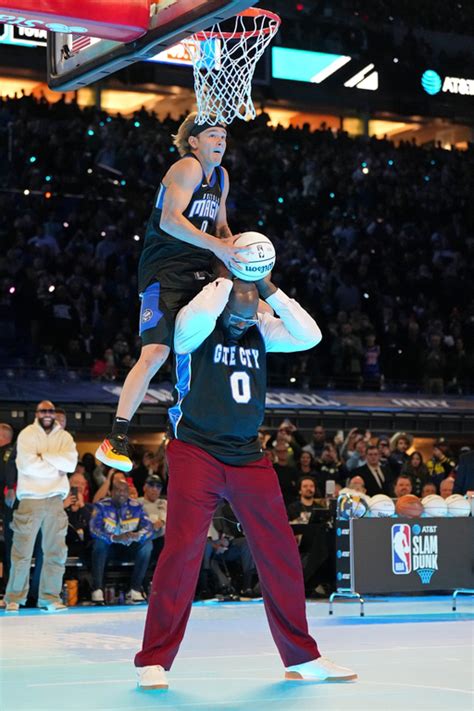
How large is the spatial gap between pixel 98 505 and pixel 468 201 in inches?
823

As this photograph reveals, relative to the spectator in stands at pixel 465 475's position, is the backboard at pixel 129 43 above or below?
above

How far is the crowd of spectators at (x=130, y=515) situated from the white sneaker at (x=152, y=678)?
498 centimetres

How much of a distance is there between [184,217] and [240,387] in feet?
3.28

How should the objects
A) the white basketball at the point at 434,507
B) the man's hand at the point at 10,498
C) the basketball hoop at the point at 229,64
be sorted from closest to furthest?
the basketball hoop at the point at 229,64 < the white basketball at the point at 434,507 < the man's hand at the point at 10,498

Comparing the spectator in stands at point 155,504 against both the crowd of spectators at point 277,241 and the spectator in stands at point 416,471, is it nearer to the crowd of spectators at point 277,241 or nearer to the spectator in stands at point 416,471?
the spectator in stands at point 416,471

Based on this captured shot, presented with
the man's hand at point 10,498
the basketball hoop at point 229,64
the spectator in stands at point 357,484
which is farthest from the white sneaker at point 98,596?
the basketball hoop at point 229,64

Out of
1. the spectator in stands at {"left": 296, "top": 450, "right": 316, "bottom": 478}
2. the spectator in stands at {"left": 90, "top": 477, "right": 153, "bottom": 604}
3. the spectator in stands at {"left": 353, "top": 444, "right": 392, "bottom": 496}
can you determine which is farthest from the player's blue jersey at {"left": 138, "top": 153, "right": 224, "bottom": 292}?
the spectator in stands at {"left": 296, "top": 450, "right": 316, "bottom": 478}

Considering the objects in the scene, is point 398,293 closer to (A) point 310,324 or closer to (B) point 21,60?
(B) point 21,60

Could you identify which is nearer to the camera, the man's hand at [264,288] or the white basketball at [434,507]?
the man's hand at [264,288]

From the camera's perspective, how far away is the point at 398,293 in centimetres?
2648

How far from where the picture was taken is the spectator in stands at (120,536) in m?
12.3

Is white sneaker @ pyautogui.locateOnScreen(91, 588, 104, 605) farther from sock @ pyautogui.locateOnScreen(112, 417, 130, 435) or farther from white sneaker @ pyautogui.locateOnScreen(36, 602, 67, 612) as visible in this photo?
sock @ pyautogui.locateOnScreen(112, 417, 130, 435)

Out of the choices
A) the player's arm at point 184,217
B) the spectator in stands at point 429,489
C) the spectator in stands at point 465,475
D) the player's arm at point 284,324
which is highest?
the player's arm at point 184,217

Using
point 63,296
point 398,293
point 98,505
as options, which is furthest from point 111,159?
point 98,505
